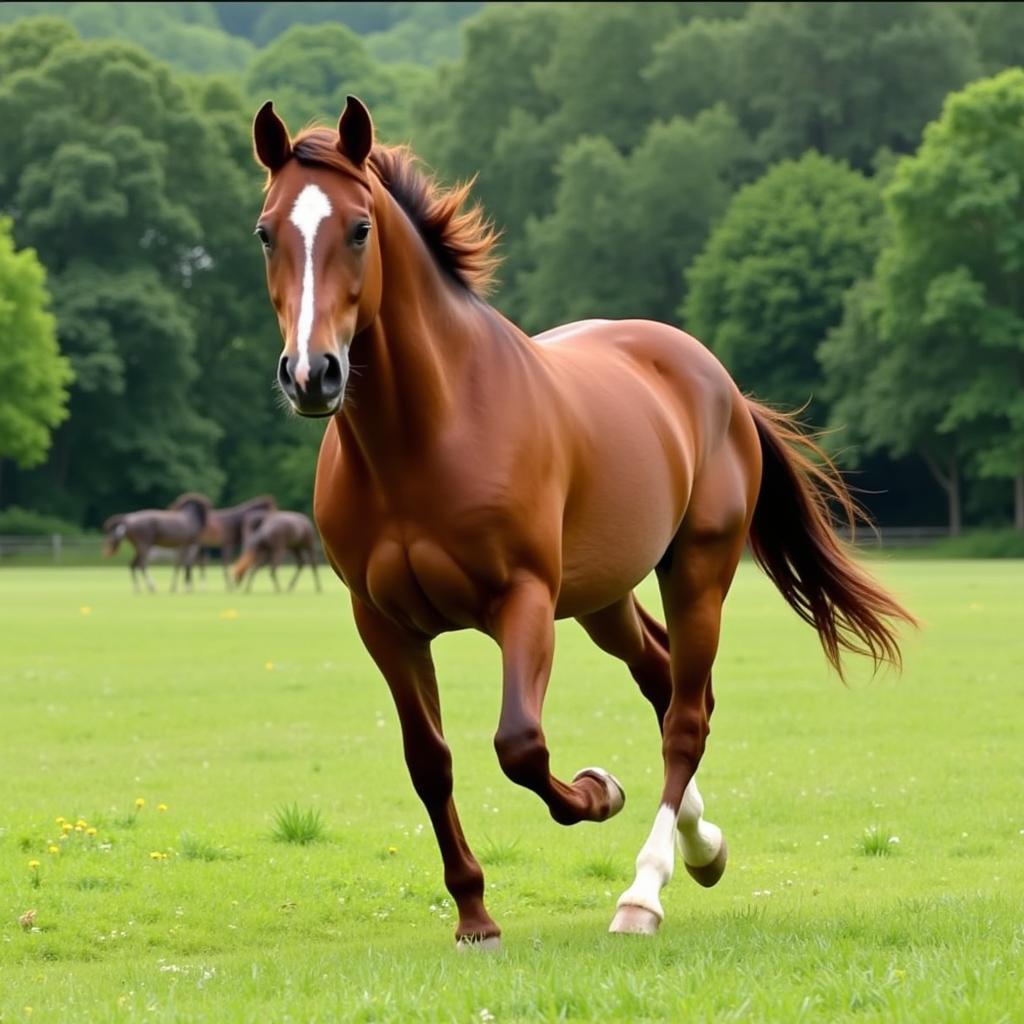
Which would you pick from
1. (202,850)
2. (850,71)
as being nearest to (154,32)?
(850,71)

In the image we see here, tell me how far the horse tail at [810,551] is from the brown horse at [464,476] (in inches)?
40.8

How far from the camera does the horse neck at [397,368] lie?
7020 mm

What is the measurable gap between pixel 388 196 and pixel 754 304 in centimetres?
6778

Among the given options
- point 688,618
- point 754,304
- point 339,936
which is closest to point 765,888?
point 688,618

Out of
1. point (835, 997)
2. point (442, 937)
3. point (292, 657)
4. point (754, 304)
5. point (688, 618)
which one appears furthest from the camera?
point (754, 304)

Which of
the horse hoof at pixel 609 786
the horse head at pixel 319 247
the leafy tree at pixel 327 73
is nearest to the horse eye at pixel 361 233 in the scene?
the horse head at pixel 319 247

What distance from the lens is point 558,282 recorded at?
258 feet

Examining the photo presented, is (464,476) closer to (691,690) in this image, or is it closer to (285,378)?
(285,378)

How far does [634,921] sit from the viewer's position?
7.28 metres

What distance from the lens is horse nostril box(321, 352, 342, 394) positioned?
20.0ft

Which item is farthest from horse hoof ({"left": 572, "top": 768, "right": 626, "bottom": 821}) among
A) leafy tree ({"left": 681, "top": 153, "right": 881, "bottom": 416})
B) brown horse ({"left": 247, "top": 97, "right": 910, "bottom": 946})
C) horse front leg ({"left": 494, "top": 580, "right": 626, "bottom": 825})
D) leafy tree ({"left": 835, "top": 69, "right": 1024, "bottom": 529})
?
leafy tree ({"left": 681, "top": 153, "right": 881, "bottom": 416})

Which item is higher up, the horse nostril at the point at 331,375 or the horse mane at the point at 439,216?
the horse mane at the point at 439,216

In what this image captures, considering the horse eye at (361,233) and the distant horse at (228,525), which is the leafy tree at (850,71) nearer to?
the distant horse at (228,525)

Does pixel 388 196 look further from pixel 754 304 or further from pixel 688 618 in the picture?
pixel 754 304
